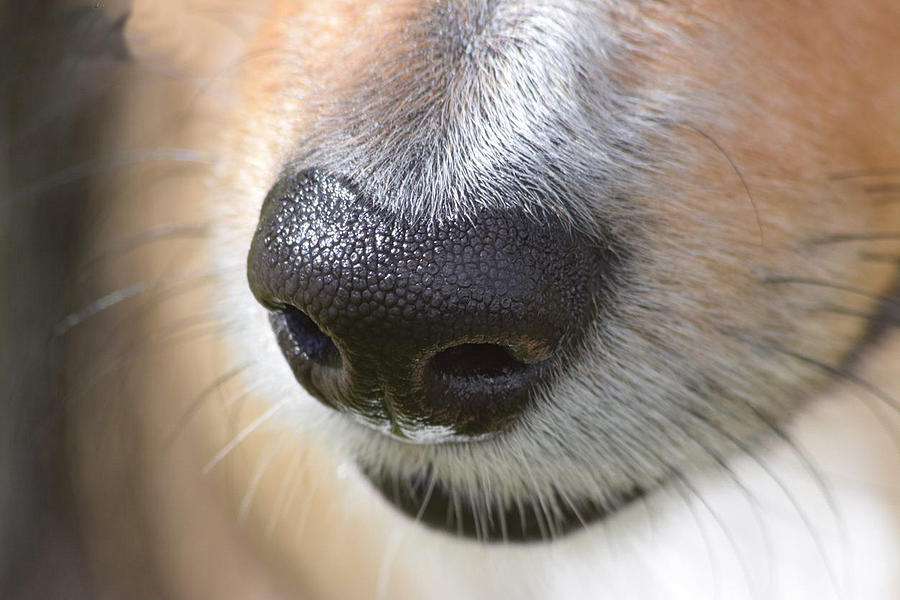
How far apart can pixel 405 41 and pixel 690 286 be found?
469 millimetres

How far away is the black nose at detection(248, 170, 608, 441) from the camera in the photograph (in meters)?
1.02

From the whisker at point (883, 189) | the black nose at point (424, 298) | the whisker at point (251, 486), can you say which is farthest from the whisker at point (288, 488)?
the whisker at point (883, 189)

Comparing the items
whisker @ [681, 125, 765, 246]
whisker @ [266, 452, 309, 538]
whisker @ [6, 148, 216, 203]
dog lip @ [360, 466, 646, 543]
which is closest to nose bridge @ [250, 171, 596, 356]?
whisker @ [681, 125, 765, 246]

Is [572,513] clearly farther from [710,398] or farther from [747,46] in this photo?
[747,46]

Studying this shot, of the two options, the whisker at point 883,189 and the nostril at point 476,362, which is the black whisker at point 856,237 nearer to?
the whisker at point 883,189

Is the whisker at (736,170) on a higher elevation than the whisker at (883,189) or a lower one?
lower

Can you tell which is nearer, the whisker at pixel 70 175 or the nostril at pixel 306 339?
the nostril at pixel 306 339

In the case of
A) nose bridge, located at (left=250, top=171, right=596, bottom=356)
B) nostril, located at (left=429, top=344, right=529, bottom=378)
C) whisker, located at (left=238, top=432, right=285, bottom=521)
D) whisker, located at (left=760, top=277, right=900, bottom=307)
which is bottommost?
whisker, located at (left=238, top=432, right=285, bottom=521)

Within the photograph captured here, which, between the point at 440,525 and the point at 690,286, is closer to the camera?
the point at 690,286

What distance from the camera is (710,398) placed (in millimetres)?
1281

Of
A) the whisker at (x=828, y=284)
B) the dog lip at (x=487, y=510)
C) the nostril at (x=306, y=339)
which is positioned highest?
the whisker at (x=828, y=284)

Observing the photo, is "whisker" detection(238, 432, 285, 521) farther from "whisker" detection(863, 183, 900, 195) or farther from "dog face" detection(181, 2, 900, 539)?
"whisker" detection(863, 183, 900, 195)

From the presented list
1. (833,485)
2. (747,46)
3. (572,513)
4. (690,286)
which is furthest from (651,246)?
(833,485)

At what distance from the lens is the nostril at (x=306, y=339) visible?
1.16 m
